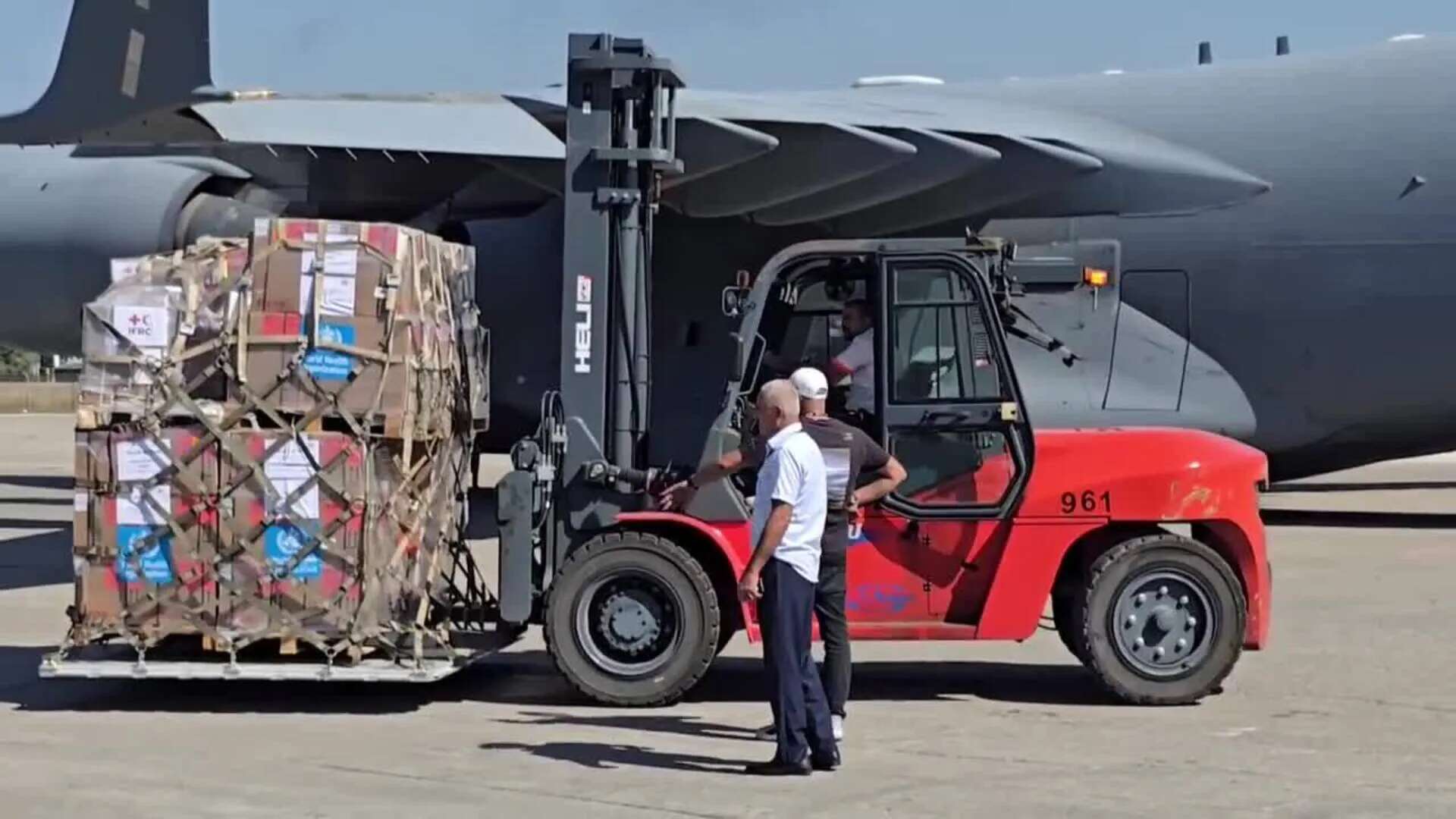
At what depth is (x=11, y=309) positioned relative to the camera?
799 inches

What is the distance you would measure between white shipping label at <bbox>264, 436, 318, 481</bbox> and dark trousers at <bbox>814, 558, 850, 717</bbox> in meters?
2.64

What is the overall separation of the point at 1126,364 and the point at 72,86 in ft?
27.8

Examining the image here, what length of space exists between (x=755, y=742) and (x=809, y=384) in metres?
1.59

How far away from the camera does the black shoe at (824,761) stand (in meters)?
7.77

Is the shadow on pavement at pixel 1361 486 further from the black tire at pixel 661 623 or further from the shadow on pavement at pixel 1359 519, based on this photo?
the black tire at pixel 661 623

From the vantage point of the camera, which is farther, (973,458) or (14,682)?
(14,682)

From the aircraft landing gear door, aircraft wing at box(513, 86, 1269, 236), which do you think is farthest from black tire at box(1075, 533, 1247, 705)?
aircraft wing at box(513, 86, 1269, 236)

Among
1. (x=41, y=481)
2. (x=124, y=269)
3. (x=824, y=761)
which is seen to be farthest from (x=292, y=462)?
(x=41, y=481)

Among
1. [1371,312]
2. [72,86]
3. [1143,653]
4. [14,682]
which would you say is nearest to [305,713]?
[14,682]

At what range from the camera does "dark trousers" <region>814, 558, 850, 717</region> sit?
8031mm

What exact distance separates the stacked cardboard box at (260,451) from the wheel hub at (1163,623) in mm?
3410

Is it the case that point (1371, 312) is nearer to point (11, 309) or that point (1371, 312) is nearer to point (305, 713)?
point (305, 713)

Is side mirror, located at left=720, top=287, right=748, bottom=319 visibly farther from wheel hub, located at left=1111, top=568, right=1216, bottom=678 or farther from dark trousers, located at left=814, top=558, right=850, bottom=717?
wheel hub, located at left=1111, top=568, right=1216, bottom=678

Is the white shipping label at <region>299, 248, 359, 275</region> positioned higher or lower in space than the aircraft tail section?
lower
